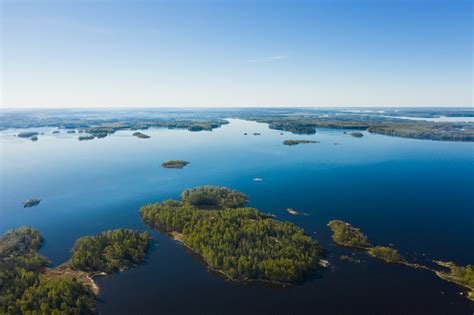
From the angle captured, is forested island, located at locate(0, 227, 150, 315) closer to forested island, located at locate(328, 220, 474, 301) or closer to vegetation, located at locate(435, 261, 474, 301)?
forested island, located at locate(328, 220, 474, 301)

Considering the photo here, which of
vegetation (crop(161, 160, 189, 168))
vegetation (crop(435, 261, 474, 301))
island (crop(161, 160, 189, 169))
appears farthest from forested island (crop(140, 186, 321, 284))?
vegetation (crop(161, 160, 189, 168))

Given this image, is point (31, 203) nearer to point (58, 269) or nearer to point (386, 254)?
point (58, 269)

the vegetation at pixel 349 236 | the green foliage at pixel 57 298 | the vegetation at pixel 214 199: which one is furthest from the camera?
the vegetation at pixel 214 199

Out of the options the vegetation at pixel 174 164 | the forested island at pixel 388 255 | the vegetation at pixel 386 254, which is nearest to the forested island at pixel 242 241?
the forested island at pixel 388 255

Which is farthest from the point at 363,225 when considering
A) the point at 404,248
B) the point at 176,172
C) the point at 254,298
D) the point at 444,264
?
the point at 176,172

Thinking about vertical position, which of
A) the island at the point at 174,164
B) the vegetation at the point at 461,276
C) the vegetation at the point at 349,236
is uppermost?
the island at the point at 174,164

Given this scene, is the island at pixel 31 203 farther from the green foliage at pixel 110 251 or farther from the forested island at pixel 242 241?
the green foliage at pixel 110 251
